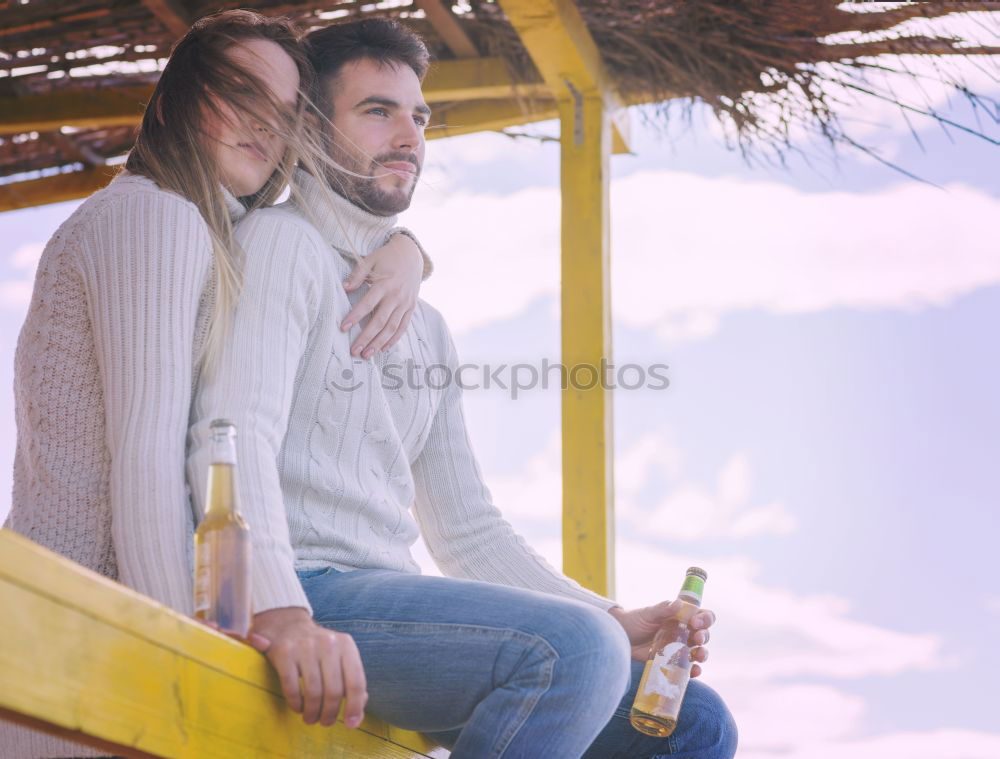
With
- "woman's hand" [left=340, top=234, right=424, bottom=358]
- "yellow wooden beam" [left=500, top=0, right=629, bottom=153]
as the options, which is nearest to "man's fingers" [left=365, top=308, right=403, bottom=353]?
"woman's hand" [left=340, top=234, right=424, bottom=358]

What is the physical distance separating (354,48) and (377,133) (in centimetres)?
21

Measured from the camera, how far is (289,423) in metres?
1.87

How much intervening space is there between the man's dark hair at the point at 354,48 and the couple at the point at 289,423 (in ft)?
0.30

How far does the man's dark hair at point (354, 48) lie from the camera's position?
90.7 inches

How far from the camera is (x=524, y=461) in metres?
4.23

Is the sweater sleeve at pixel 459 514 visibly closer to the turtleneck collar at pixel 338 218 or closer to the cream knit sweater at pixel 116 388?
the turtleneck collar at pixel 338 218

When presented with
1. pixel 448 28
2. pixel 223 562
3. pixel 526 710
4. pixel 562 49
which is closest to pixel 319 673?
pixel 223 562

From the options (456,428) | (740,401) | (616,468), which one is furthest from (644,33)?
(740,401)

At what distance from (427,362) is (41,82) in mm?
2458

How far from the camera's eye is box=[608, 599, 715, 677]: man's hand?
6.79ft

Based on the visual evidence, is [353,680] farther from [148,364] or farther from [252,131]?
[252,131]

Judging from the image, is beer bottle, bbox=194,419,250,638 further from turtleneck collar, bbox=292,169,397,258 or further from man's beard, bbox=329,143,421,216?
man's beard, bbox=329,143,421,216

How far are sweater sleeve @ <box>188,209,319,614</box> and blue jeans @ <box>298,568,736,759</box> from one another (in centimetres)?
14

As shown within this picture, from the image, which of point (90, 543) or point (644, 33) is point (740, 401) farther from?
point (90, 543)
